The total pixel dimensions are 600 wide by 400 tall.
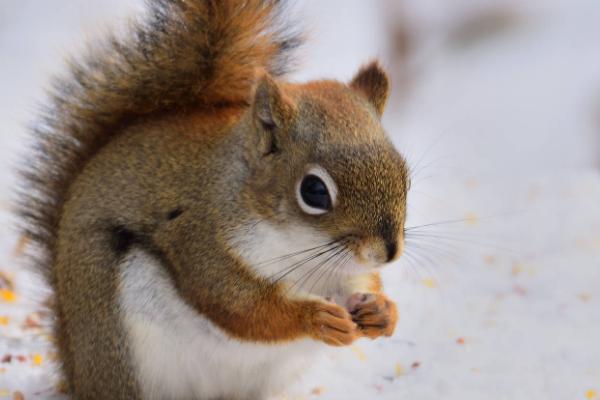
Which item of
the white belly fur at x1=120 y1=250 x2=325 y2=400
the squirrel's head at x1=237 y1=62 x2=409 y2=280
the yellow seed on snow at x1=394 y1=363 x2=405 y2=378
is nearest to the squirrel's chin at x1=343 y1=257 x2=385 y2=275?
the squirrel's head at x1=237 y1=62 x2=409 y2=280

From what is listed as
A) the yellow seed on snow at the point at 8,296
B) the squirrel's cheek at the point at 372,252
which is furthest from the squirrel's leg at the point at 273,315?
the yellow seed on snow at the point at 8,296

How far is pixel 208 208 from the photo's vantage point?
2.20 metres

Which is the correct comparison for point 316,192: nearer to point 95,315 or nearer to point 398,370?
point 95,315

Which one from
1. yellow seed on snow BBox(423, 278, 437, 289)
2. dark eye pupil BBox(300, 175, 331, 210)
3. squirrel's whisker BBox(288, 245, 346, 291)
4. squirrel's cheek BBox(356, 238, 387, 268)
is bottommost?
yellow seed on snow BBox(423, 278, 437, 289)

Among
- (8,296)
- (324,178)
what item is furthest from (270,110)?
(8,296)

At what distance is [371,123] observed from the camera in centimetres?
212

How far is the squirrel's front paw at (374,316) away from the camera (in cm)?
218

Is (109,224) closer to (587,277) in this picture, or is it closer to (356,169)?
(356,169)

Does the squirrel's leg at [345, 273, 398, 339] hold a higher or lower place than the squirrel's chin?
lower

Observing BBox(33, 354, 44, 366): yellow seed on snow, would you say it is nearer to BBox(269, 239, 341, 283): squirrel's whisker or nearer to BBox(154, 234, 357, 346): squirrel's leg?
BBox(154, 234, 357, 346): squirrel's leg

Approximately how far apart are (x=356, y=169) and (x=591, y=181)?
288 cm

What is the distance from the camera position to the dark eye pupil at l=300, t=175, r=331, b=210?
1.97m

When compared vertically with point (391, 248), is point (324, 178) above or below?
above

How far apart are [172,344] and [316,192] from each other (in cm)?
57
